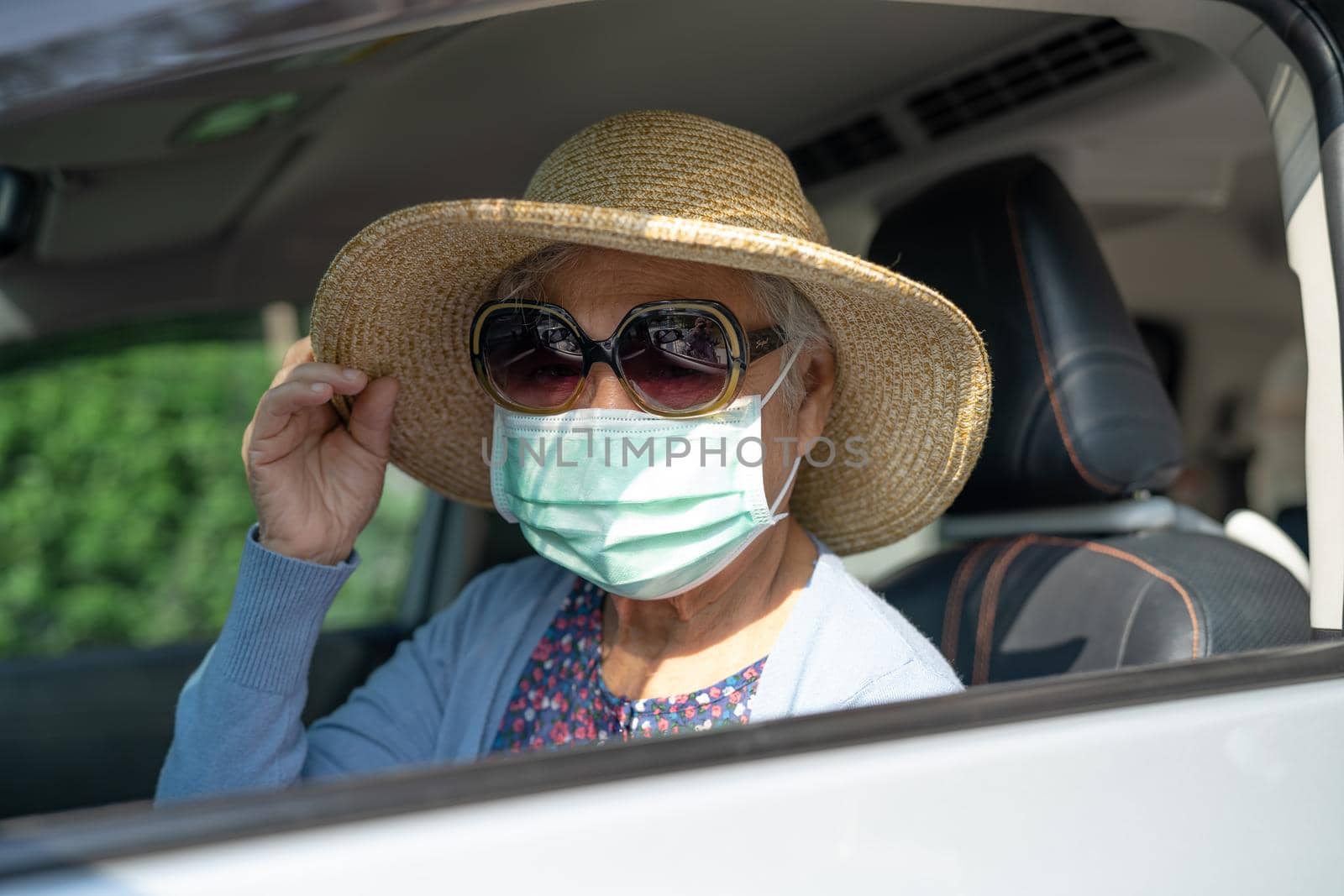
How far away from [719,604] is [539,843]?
2.60 feet

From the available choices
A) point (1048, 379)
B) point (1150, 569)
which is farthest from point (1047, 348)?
point (1150, 569)

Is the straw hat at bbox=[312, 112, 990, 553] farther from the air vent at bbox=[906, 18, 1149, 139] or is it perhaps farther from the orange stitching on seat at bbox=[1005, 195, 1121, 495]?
the air vent at bbox=[906, 18, 1149, 139]

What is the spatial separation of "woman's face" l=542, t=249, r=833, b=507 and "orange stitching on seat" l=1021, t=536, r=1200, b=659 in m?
0.62

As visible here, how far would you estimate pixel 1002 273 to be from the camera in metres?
1.86

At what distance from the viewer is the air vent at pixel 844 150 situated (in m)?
2.21

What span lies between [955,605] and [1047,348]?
462 mm

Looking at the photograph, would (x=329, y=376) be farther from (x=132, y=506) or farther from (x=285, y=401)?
(x=132, y=506)

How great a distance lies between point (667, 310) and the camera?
1.40m

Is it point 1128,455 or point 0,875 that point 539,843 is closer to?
point 0,875

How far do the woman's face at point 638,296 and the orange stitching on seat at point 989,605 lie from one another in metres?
0.55

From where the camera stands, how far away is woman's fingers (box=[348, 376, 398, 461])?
1639 millimetres

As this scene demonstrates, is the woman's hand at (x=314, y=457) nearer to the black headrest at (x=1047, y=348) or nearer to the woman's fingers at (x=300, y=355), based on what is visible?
the woman's fingers at (x=300, y=355)

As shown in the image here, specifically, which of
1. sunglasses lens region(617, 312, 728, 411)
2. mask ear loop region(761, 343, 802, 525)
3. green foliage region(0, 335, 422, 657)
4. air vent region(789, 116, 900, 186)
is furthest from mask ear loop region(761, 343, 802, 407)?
green foliage region(0, 335, 422, 657)

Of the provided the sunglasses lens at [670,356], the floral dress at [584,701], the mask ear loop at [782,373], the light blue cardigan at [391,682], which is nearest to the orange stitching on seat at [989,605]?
the light blue cardigan at [391,682]
